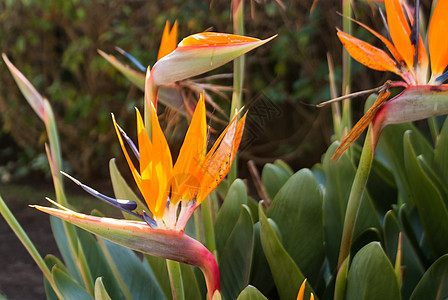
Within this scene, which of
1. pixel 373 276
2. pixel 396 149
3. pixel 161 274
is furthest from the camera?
pixel 396 149

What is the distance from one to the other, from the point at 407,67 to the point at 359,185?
102 millimetres

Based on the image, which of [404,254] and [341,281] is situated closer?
[341,281]

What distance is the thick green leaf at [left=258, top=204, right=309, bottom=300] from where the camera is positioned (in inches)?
19.8

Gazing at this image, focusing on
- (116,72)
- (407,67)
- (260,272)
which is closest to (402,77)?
(407,67)

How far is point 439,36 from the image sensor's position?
0.42 metres

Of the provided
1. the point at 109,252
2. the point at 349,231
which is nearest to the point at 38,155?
the point at 109,252

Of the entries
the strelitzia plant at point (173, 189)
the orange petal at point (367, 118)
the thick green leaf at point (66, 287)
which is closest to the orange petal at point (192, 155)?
the strelitzia plant at point (173, 189)

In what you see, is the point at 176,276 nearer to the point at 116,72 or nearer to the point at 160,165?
the point at 160,165

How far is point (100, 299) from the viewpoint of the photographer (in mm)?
445

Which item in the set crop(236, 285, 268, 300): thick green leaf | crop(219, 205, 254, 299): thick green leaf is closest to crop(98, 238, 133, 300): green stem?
crop(219, 205, 254, 299): thick green leaf

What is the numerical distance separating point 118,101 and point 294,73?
0.95 meters

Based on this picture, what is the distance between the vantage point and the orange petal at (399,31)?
0.44 metres

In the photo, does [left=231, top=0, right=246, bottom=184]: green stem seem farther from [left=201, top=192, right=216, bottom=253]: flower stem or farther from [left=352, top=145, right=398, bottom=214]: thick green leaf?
[left=352, top=145, right=398, bottom=214]: thick green leaf

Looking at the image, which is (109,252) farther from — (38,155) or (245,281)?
(38,155)
